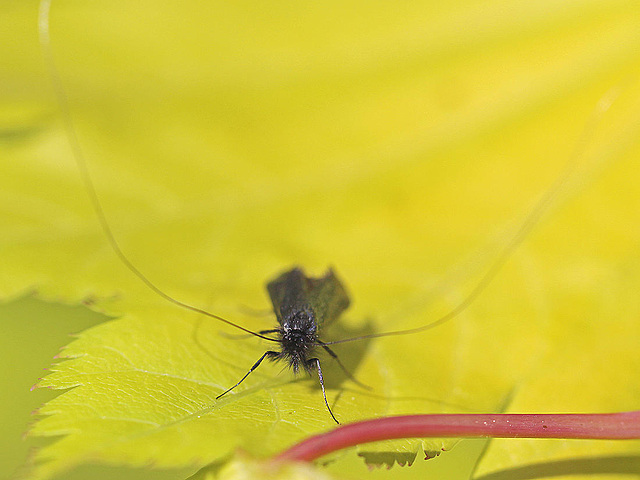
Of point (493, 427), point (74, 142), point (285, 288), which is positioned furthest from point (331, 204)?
Answer: point (493, 427)

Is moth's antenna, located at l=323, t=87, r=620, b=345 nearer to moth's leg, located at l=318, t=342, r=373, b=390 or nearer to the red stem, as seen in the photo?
moth's leg, located at l=318, t=342, r=373, b=390

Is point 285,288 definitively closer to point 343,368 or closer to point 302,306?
point 302,306

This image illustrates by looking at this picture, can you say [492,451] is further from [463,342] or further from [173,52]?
[173,52]

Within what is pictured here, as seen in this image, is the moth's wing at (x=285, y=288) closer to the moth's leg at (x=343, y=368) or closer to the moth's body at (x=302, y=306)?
the moth's body at (x=302, y=306)

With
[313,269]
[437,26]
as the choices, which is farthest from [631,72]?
[313,269]

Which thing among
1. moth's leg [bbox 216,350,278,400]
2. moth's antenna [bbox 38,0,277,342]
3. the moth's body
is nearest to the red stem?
moth's leg [bbox 216,350,278,400]

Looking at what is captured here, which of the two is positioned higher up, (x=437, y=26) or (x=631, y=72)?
(x=437, y=26)
